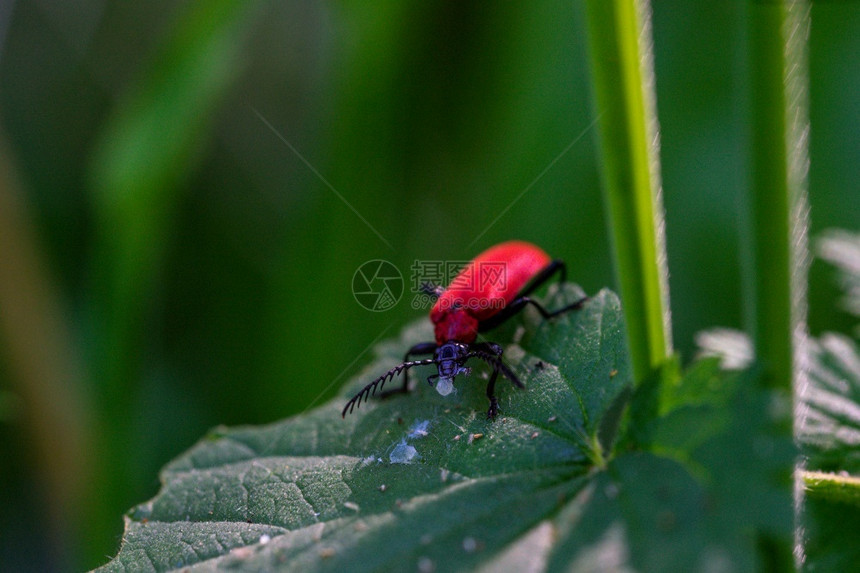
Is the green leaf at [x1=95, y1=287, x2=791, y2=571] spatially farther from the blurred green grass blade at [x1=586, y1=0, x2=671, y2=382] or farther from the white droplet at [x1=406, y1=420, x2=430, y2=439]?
the blurred green grass blade at [x1=586, y1=0, x2=671, y2=382]

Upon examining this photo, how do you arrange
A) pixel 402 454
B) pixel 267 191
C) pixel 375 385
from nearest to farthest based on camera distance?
1. pixel 402 454
2. pixel 375 385
3. pixel 267 191

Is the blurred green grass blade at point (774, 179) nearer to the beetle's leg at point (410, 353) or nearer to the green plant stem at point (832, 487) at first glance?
the green plant stem at point (832, 487)

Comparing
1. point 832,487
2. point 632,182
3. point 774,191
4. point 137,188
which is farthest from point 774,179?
point 137,188

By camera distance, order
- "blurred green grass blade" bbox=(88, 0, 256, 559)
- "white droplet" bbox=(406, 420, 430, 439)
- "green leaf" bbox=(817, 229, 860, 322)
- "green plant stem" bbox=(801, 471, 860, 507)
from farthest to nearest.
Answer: "blurred green grass blade" bbox=(88, 0, 256, 559), "green leaf" bbox=(817, 229, 860, 322), "white droplet" bbox=(406, 420, 430, 439), "green plant stem" bbox=(801, 471, 860, 507)

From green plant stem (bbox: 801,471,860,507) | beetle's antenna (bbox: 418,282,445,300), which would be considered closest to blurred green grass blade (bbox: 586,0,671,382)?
green plant stem (bbox: 801,471,860,507)

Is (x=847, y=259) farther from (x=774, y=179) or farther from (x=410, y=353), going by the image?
(x=774, y=179)

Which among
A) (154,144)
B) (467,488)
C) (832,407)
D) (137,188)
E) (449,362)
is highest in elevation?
(154,144)
